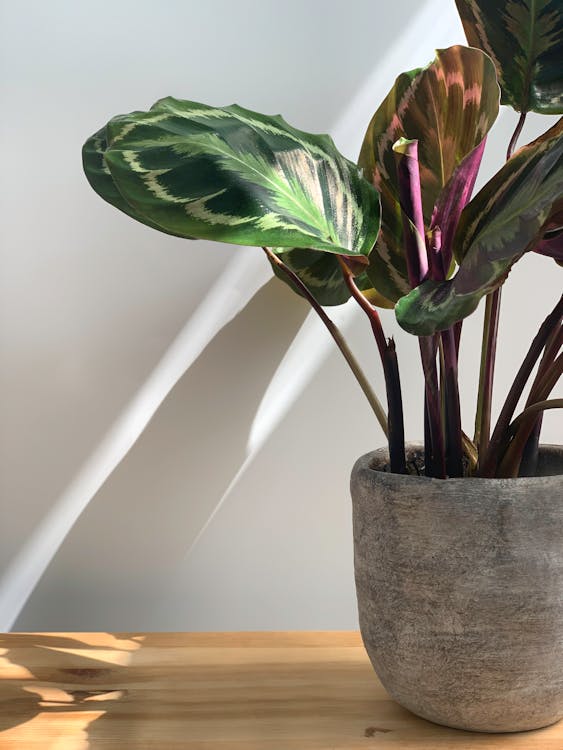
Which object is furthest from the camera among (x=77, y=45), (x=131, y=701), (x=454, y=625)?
(x=77, y=45)

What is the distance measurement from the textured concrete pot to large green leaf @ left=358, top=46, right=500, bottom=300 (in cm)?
20

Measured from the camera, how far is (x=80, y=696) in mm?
682

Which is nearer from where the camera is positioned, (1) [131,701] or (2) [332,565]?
(1) [131,701]

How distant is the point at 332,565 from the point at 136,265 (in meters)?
0.42

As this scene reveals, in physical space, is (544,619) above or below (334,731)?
above

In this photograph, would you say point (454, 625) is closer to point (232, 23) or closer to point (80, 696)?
point (80, 696)

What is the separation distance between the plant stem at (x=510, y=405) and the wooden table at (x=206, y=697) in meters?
0.21

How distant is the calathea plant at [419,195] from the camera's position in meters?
0.44

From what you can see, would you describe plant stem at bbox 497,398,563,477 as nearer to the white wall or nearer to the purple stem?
the purple stem

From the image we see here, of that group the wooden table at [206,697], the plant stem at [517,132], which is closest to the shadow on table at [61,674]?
the wooden table at [206,697]

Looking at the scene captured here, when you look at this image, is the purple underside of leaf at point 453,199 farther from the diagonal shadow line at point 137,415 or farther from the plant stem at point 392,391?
the diagonal shadow line at point 137,415

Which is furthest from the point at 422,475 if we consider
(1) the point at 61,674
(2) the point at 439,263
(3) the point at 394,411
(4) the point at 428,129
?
(1) the point at 61,674

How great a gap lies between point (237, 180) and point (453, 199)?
18cm

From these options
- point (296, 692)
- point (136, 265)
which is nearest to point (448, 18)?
point (136, 265)
